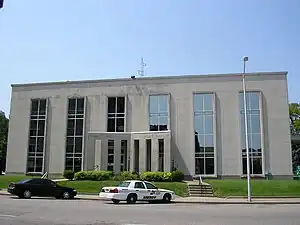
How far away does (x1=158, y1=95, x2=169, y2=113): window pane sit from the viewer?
40.0m

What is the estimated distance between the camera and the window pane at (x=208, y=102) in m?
39.2

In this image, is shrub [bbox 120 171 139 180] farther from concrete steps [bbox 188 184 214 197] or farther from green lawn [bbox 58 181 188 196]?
concrete steps [bbox 188 184 214 197]

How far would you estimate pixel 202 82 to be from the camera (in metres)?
39.9

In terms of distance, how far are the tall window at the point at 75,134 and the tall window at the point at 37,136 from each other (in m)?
3.01

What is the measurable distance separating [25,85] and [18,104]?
96.1 inches

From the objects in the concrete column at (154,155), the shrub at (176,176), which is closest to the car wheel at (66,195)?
the shrub at (176,176)

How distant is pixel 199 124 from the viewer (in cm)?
3912

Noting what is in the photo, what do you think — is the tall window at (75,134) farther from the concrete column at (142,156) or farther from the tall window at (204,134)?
the tall window at (204,134)

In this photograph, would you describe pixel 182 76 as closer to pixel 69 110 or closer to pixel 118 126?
pixel 118 126

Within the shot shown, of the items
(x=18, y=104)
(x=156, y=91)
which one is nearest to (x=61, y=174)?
(x=18, y=104)

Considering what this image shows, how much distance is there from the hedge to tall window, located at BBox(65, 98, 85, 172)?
560cm

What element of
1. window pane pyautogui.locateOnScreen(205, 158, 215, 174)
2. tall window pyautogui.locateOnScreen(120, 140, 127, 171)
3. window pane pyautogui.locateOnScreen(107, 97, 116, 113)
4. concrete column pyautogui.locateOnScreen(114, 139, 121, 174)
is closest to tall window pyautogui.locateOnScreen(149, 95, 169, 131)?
tall window pyautogui.locateOnScreen(120, 140, 127, 171)

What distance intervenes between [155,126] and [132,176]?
24.5 feet

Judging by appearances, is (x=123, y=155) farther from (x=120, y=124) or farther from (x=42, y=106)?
(x=42, y=106)
